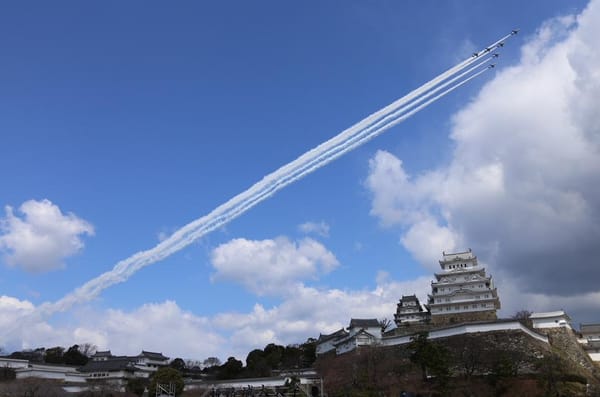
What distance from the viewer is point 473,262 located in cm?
6494

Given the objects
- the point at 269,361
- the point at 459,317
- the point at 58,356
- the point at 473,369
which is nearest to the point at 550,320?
the point at 459,317

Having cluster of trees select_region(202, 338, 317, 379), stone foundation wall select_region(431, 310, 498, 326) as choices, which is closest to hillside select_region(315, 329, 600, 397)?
stone foundation wall select_region(431, 310, 498, 326)

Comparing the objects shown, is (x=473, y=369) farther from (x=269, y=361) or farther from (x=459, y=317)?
(x=269, y=361)

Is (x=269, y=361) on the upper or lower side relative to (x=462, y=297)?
lower

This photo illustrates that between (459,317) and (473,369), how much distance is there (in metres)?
19.4

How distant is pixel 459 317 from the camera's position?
2338 inches

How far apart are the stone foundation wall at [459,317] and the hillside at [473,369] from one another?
7.04 meters

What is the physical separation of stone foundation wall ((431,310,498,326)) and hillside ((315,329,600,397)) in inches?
277

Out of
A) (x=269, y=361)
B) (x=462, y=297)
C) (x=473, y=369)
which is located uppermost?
(x=462, y=297)

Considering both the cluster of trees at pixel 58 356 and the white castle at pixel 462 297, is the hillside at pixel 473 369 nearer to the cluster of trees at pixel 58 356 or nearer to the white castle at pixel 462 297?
the white castle at pixel 462 297

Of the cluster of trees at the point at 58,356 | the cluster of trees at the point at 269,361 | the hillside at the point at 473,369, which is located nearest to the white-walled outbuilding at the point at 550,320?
the hillside at the point at 473,369

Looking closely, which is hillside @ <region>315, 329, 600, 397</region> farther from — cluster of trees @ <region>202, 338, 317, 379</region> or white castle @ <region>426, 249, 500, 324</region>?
cluster of trees @ <region>202, 338, 317, 379</region>

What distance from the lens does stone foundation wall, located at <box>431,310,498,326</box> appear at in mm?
58250

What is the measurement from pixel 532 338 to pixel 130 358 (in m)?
57.2
